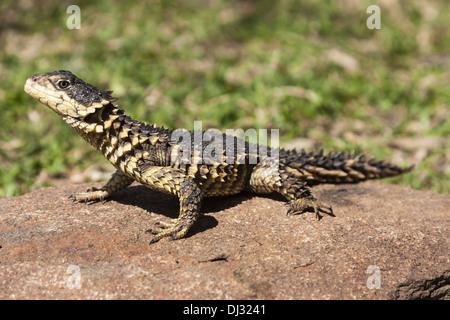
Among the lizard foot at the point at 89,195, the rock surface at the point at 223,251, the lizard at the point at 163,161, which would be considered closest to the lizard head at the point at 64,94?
the lizard at the point at 163,161

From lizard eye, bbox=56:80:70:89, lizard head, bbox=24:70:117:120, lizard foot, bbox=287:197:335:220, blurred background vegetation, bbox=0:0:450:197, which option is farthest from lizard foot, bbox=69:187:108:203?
lizard foot, bbox=287:197:335:220

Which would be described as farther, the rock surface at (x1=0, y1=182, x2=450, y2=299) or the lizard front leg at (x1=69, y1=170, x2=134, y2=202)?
the lizard front leg at (x1=69, y1=170, x2=134, y2=202)

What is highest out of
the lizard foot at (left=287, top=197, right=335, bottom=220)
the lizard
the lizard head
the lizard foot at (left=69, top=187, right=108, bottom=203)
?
the lizard head

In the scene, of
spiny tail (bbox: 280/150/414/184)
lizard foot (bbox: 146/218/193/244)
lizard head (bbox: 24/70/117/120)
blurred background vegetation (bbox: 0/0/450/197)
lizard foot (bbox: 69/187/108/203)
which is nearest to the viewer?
lizard foot (bbox: 146/218/193/244)

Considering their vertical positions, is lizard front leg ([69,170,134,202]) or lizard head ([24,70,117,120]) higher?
lizard head ([24,70,117,120])

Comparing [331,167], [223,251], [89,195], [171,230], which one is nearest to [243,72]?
[331,167]

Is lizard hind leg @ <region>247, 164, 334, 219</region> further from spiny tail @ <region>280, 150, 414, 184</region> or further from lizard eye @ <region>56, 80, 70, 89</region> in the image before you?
lizard eye @ <region>56, 80, 70, 89</region>

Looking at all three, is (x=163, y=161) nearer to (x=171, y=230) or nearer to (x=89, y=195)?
(x=171, y=230)

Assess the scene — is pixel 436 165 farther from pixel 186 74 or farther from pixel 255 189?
pixel 186 74

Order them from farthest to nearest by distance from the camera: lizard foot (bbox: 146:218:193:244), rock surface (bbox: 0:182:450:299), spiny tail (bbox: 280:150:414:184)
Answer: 1. spiny tail (bbox: 280:150:414:184)
2. lizard foot (bbox: 146:218:193:244)
3. rock surface (bbox: 0:182:450:299)
